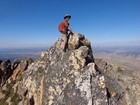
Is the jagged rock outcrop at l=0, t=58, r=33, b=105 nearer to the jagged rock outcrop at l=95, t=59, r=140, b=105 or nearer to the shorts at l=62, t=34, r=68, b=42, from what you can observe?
the shorts at l=62, t=34, r=68, b=42

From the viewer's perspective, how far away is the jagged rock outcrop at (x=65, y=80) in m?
23.3

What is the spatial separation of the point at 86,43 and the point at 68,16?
6283 mm

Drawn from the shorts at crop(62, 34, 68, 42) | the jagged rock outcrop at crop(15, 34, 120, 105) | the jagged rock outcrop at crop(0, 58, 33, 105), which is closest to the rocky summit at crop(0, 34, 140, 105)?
the jagged rock outcrop at crop(15, 34, 120, 105)

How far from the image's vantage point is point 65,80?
83.1ft

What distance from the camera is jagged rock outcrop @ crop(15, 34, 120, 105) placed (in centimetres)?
2328

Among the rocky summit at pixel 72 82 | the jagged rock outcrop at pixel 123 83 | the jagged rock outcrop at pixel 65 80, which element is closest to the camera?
the jagged rock outcrop at pixel 65 80

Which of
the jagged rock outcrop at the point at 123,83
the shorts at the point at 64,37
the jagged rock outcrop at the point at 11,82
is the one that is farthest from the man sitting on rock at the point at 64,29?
the jagged rock outcrop at the point at 11,82

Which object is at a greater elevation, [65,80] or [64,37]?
[64,37]

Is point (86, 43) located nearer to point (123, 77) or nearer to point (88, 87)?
point (123, 77)

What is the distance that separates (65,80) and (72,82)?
112 centimetres

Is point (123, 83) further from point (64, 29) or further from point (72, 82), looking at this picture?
point (64, 29)

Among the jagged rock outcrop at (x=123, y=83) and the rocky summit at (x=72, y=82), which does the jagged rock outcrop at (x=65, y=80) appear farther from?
the jagged rock outcrop at (x=123, y=83)

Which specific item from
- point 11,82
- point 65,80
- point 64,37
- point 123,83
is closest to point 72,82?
point 65,80

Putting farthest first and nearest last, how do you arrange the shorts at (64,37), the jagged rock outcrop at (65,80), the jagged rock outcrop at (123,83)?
1. the shorts at (64,37)
2. the jagged rock outcrop at (123,83)
3. the jagged rock outcrop at (65,80)
